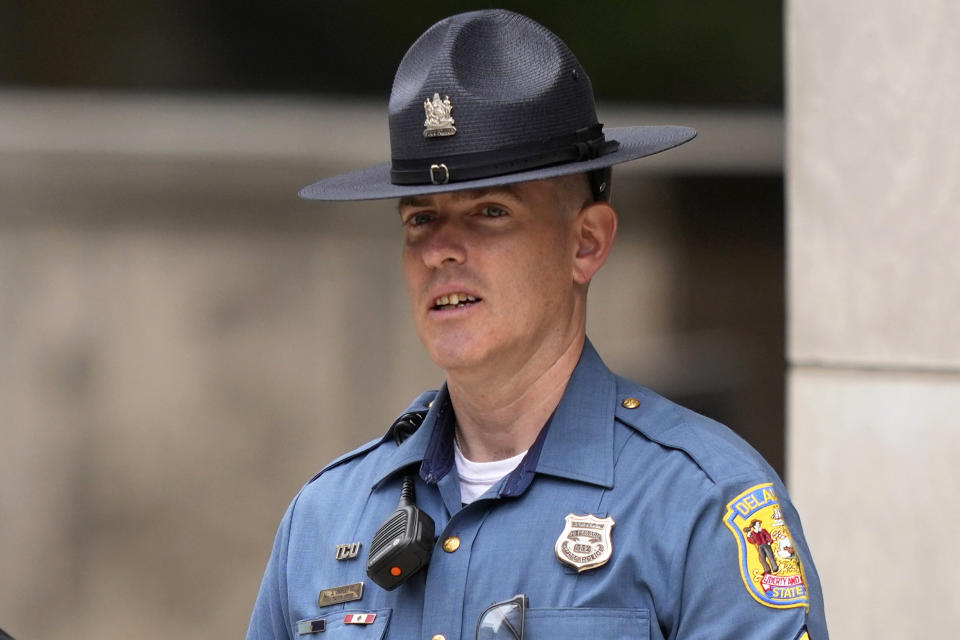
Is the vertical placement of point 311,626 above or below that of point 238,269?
below

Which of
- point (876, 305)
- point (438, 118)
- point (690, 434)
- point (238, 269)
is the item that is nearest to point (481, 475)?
point (690, 434)

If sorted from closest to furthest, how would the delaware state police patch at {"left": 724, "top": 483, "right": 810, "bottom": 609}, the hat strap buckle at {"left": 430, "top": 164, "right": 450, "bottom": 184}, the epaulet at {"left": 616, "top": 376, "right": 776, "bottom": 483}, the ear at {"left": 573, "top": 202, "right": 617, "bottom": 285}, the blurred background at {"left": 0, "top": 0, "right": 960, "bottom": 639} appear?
the delaware state police patch at {"left": 724, "top": 483, "right": 810, "bottom": 609}
the epaulet at {"left": 616, "top": 376, "right": 776, "bottom": 483}
the hat strap buckle at {"left": 430, "top": 164, "right": 450, "bottom": 184}
the ear at {"left": 573, "top": 202, "right": 617, "bottom": 285}
the blurred background at {"left": 0, "top": 0, "right": 960, "bottom": 639}

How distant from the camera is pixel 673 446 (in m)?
2.14

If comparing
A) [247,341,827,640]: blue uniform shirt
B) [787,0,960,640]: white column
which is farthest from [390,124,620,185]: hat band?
[787,0,960,640]: white column

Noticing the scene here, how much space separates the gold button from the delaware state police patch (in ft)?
1.41

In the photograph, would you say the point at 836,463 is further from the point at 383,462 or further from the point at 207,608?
the point at 207,608

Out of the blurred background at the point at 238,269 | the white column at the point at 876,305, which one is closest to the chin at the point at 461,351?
the white column at the point at 876,305

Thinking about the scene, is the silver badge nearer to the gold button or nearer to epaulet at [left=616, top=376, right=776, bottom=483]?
the gold button

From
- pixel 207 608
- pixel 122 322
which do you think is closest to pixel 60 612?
pixel 207 608

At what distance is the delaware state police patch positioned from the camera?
196cm

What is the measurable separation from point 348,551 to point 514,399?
1.24 feet

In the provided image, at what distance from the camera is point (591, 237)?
2.33m

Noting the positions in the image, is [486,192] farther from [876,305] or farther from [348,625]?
[876,305]

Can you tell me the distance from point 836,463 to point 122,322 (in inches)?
116
